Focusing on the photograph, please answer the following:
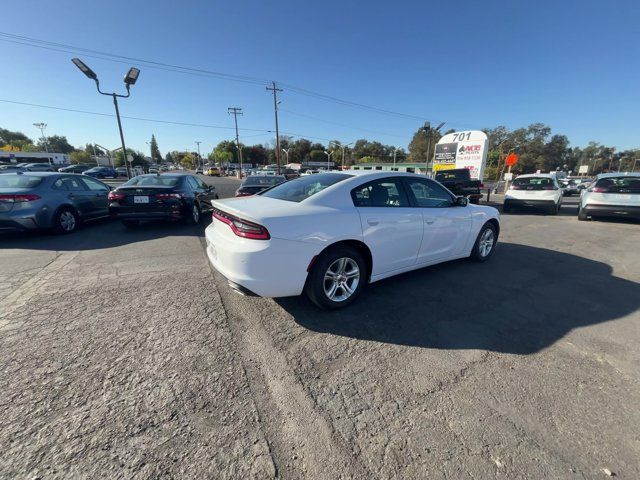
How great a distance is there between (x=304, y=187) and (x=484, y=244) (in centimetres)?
347

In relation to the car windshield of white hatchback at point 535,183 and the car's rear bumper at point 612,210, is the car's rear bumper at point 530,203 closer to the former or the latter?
the car windshield of white hatchback at point 535,183

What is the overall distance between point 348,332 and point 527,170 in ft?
315

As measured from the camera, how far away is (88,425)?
178 centimetres

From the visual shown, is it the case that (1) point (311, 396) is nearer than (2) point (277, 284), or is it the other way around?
(1) point (311, 396)

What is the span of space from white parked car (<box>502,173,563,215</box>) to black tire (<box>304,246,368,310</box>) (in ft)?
33.2

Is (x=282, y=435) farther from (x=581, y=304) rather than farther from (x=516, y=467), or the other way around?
(x=581, y=304)

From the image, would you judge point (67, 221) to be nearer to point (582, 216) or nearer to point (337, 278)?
point (337, 278)

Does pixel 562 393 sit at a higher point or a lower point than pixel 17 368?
lower

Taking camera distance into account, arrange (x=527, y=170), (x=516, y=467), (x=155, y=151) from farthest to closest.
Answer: (x=155, y=151) < (x=527, y=170) < (x=516, y=467)

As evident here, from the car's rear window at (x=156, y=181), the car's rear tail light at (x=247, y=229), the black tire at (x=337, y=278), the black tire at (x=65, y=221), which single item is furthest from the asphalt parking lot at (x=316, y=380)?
the car's rear window at (x=156, y=181)

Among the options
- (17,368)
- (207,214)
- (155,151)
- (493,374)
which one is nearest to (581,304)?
(493,374)

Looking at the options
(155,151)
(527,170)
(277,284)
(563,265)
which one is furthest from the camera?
(155,151)

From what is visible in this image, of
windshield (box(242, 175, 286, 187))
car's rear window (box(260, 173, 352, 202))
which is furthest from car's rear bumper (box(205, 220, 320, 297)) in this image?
windshield (box(242, 175, 286, 187))

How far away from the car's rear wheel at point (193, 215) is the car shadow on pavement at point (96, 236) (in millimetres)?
148
